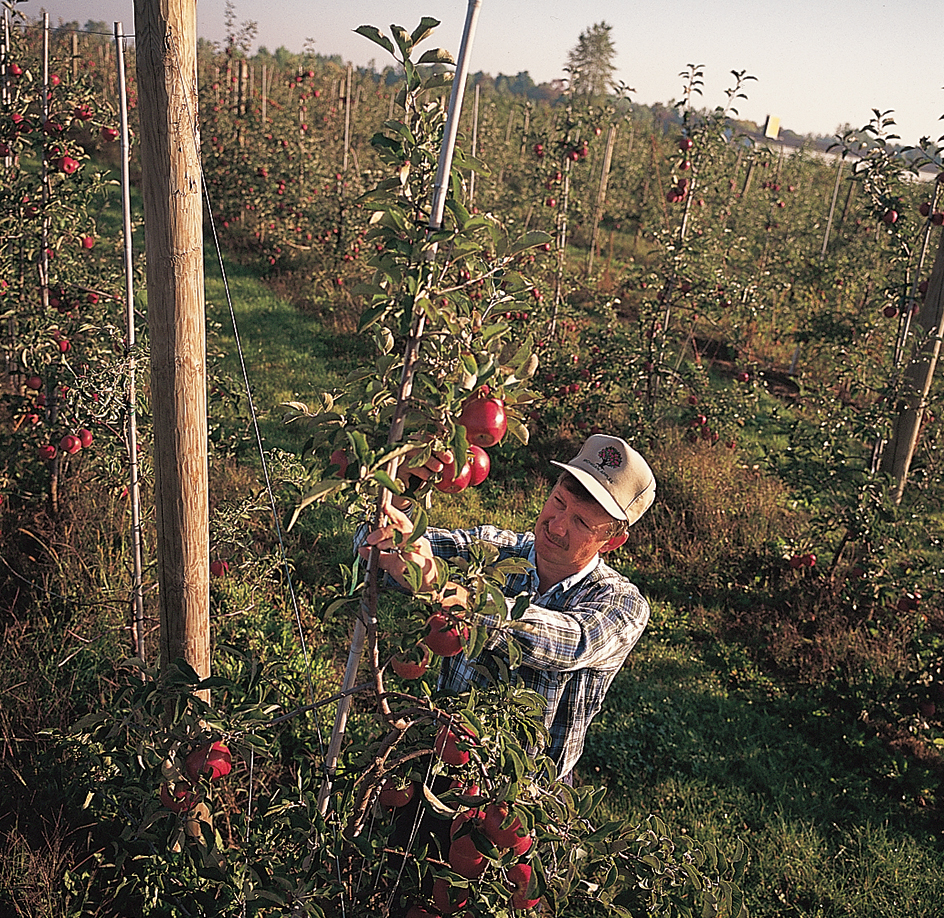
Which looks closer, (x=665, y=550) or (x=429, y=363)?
(x=429, y=363)

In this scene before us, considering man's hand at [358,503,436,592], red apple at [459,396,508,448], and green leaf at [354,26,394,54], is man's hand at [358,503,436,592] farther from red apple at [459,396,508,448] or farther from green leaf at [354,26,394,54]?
green leaf at [354,26,394,54]

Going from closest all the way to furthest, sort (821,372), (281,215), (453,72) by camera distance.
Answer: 1. (453,72)
2. (821,372)
3. (281,215)

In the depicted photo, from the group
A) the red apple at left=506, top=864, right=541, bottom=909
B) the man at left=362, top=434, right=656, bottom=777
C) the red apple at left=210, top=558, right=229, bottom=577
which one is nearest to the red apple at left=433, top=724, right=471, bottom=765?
the red apple at left=506, top=864, right=541, bottom=909

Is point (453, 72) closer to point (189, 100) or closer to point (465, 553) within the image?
point (189, 100)

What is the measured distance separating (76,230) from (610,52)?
23.9m

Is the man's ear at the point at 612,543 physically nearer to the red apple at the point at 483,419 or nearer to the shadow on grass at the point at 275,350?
the red apple at the point at 483,419

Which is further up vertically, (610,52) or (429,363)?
(610,52)

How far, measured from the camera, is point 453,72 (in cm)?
118

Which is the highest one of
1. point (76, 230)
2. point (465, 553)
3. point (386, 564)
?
point (76, 230)

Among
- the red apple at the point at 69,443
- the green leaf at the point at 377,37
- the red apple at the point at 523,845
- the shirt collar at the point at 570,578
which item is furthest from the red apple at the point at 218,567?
the green leaf at the point at 377,37

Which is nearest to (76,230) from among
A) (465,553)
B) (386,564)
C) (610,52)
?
(465,553)

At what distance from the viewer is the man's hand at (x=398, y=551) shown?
1.23m

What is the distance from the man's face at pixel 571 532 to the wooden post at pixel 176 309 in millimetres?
867

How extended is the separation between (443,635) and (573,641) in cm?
46
